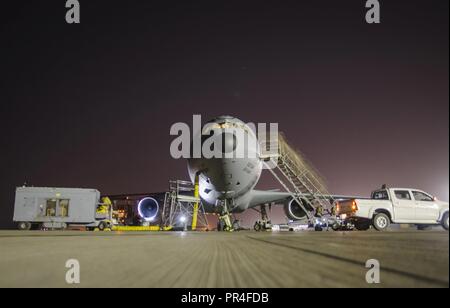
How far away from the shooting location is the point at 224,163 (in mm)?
13961

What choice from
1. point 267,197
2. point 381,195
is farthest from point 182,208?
point 381,195

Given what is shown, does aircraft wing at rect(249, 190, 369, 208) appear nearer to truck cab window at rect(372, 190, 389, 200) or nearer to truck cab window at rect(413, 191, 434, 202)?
truck cab window at rect(372, 190, 389, 200)

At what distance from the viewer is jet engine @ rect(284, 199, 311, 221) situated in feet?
61.6

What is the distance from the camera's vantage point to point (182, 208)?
2027cm

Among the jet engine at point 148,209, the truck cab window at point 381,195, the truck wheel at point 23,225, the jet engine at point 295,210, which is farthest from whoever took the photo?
the truck wheel at point 23,225

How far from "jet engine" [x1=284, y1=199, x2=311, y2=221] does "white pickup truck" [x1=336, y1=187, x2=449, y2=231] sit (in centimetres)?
672

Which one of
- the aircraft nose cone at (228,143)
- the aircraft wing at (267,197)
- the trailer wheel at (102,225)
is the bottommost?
the trailer wheel at (102,225)

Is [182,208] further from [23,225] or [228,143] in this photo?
[23,225]

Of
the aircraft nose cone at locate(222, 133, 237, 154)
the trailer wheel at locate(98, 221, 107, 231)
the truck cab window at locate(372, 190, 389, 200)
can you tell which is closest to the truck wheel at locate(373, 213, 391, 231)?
the truck cab window at locate(372, 190, 389, 200)

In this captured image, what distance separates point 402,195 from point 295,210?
8.78 meters

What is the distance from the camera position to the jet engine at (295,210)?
61.6 feet

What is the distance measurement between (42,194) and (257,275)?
2432 centimetres

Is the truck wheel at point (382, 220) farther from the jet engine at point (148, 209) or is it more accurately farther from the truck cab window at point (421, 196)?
the jet engine at point (148, 209)

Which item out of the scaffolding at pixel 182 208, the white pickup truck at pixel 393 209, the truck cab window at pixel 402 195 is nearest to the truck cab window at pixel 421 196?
the white pickup truck at pixel 393 209
